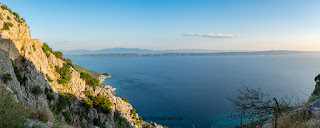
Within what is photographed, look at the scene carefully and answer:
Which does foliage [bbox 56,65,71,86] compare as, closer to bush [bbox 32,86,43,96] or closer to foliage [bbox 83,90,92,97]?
foliage [bbox 83,90,92,97]

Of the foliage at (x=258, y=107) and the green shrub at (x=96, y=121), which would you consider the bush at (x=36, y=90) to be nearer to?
the green shrub at (x=96, y=121)

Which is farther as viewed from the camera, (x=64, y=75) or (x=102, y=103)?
(x=102, y=103)

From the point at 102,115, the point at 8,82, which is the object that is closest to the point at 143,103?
the point at 102,115

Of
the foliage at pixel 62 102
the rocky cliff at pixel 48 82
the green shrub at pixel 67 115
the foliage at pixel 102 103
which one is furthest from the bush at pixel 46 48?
the foliage at pixel 102 103

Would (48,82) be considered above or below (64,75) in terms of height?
below

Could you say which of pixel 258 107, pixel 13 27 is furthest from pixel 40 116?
pixel 13 27

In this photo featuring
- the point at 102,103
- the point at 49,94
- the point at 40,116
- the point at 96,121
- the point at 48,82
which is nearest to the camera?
the point at 40,116

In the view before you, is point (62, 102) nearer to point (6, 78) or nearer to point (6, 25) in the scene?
point (6, 78)

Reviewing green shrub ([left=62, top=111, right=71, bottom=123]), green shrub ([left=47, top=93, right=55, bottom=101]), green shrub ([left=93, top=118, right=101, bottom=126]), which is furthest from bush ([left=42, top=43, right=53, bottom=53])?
green shrub ([left=93, top=118, right=101, bottom=126])
